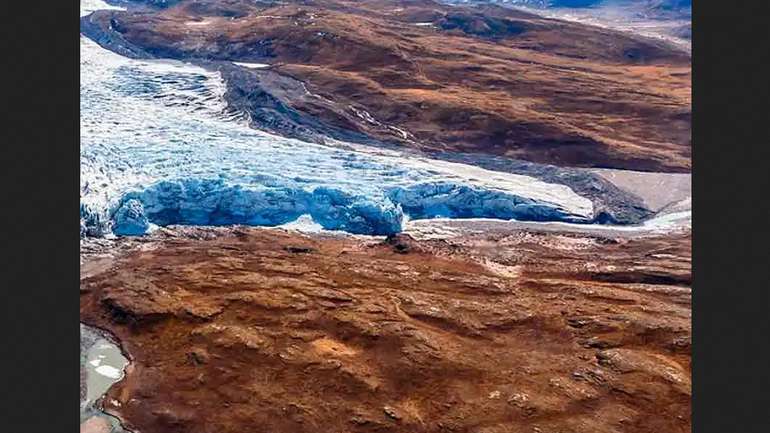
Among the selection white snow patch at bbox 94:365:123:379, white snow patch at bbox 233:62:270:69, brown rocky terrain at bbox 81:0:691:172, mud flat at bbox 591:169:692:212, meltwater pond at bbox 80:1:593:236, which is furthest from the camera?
white snow patch at bbox 233:62:270:69

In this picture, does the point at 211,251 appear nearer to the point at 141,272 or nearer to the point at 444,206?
the point at 141,272

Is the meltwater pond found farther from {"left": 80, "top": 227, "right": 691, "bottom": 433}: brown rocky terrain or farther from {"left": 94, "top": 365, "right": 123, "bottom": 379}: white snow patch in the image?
{"left": 94, "top": 365, "right": 123, "bottom": 379}: white snow patch

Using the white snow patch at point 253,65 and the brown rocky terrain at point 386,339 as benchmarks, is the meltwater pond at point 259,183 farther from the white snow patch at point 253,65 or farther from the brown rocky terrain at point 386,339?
the white snow patch at point 253,65

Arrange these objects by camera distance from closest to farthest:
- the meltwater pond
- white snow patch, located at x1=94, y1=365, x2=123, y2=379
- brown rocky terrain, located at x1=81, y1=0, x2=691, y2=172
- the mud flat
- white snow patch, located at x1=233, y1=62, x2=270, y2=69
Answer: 1. white snow patch, located at x1=94, y1=365, x2=123, y2=379
2. the meltwater pond
3. the mud flat
4. brown rocky terrain, located at x1=81, y1=0, x2=691, y2=172
5. white snow patch, located at x1=233, y1=62, x2=270, y2=69

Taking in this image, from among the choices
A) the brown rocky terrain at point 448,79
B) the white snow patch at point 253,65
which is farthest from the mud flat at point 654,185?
the white snow patch at point 253,65

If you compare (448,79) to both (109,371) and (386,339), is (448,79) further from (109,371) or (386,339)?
(109,371)

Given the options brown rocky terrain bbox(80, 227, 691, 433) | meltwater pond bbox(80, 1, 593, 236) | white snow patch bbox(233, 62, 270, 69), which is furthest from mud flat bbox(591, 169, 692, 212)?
white snow patch bbox(233, 62, 270, 69)
